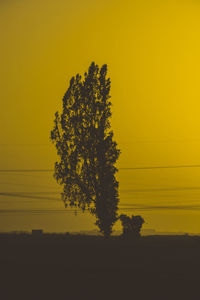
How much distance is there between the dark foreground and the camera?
23922 mm

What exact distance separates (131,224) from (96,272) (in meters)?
28.7

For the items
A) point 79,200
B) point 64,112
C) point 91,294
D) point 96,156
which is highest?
point 64,112

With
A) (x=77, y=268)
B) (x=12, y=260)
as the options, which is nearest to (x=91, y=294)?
(x=77, y=268)

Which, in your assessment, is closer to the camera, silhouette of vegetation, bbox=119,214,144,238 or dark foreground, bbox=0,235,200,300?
dark foreground, bbox=0,235,200,300

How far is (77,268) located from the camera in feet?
99.3

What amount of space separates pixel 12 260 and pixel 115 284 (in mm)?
8265

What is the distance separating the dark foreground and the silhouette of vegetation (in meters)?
15.4

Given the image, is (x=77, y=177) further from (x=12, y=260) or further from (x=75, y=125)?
(x=12, y=260)

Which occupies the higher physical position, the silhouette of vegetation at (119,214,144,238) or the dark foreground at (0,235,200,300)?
the silhouette of vegetation at (119,214,144,238)

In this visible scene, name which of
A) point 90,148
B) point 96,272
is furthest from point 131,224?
point 96,272

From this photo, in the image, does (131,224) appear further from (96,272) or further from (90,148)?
(96,272)

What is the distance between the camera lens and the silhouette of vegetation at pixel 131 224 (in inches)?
2252

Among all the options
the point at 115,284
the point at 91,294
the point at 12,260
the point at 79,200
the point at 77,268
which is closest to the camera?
the point at 91,294

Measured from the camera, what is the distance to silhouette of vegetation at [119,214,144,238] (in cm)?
5719
